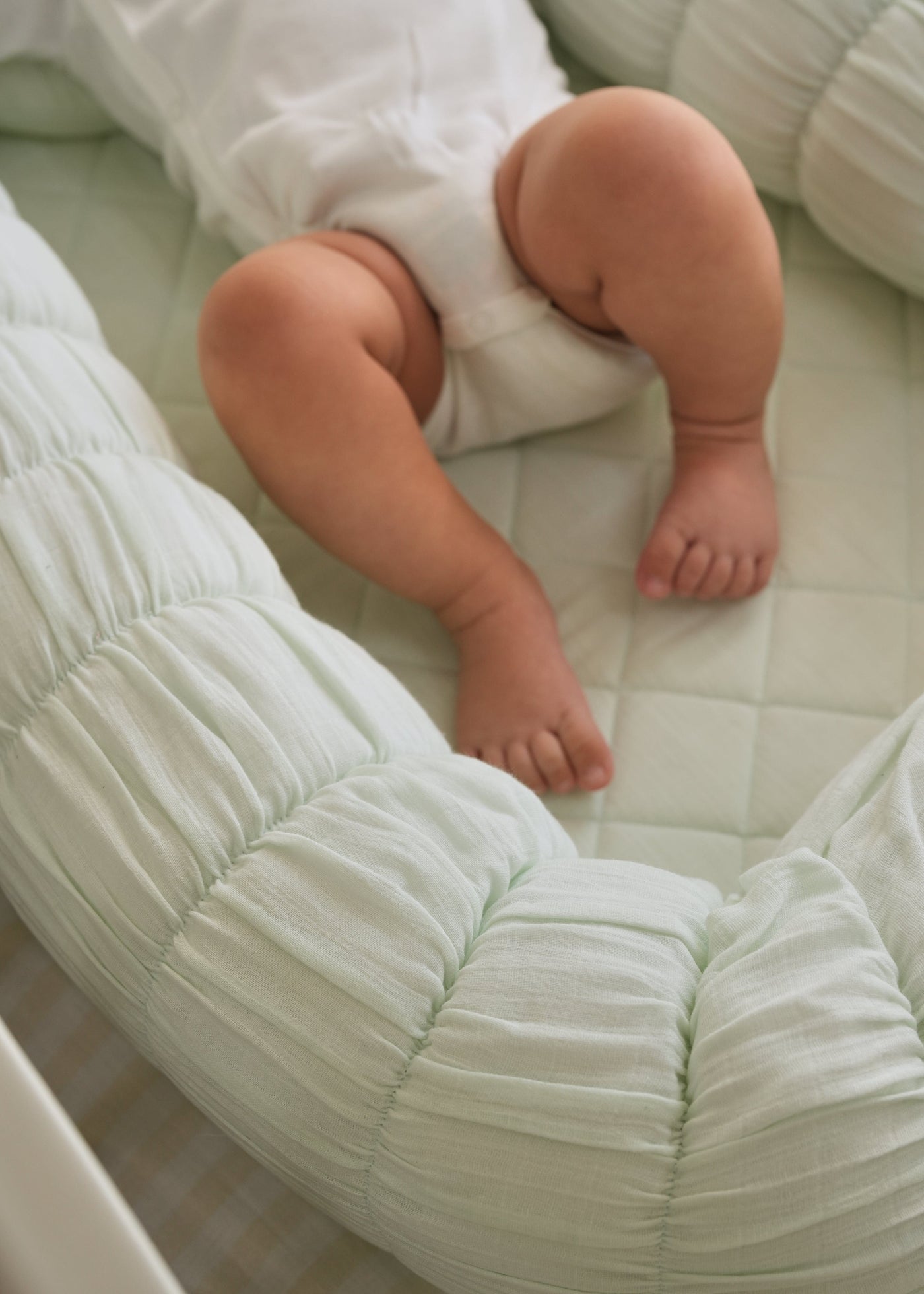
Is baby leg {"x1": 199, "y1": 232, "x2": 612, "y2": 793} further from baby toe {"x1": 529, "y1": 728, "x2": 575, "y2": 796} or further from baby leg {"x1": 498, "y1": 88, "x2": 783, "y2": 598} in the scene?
baby leg {"x1": 498, "y1": 88, "x2": 783, "y2": 598}

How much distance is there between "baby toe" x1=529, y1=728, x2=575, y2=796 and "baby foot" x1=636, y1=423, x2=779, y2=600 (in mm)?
123

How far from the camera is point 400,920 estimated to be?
20.1 inches

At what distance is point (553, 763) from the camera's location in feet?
2.32

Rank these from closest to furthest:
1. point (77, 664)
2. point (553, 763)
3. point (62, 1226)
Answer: point (62, 1226), point (77, 664), point (553, 763)

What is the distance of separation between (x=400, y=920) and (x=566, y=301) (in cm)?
46

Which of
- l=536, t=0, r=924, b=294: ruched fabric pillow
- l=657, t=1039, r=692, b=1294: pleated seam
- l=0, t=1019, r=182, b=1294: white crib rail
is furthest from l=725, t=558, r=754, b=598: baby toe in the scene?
l=0, t=1019, r=182, b=1294: white crib rail

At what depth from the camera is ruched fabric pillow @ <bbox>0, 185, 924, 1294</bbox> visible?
0.44m

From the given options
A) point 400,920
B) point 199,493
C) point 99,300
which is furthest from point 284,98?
point 400,920

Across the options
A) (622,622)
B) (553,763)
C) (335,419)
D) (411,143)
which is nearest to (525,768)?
(553,763)

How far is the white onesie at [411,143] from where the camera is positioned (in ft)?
2.61

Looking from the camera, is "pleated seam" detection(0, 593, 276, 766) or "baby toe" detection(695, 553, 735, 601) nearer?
"pleated seam" detection(0, 593, 276, 766)

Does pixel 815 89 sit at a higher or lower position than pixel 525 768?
higher

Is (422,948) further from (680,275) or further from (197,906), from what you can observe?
(680,275)

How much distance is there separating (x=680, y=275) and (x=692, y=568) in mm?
178
